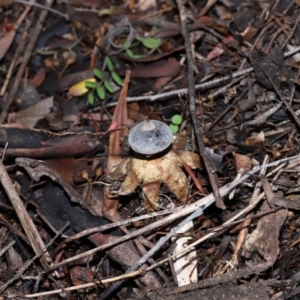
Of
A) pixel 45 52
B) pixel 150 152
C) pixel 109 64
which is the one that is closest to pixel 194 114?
pixel 150 152

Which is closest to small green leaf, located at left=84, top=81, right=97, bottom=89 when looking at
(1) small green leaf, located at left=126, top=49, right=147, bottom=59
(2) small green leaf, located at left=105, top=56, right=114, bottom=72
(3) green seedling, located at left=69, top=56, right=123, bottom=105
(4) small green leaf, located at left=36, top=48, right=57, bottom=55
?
(3) green seedling, located at left=69, top=56, right=123, bottom=105

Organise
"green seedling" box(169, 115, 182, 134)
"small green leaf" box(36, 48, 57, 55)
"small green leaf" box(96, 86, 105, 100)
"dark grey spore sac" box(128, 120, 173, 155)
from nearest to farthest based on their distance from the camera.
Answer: "dark grey spore sac" box(128, 120, 173, 155) → "green seedling" box(169, 115, 182, 134) → "small green leaf" box(96, 86, 105, 100) → "small green leaf" box(36, 48, 57, 55)

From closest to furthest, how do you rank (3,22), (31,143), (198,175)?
(198,175)
(31,143)
(3,22)

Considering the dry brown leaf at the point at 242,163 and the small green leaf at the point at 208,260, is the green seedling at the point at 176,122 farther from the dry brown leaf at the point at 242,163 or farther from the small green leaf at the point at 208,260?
the small green leaf at the point at 208,260

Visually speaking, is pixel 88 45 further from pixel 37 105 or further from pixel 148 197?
pixel 148 197

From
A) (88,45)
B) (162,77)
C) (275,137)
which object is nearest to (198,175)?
(275,137)

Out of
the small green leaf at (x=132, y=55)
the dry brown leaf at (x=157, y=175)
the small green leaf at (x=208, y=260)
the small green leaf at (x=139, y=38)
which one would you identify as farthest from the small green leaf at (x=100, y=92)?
the small green leaf at (x=208, y=260)

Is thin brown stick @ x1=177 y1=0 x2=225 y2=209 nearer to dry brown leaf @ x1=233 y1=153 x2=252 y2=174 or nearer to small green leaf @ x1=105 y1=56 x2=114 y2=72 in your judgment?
dry brown leaf @ x1=233 y1=153 x2=252 y2=174

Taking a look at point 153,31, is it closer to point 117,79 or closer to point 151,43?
point 151,43
